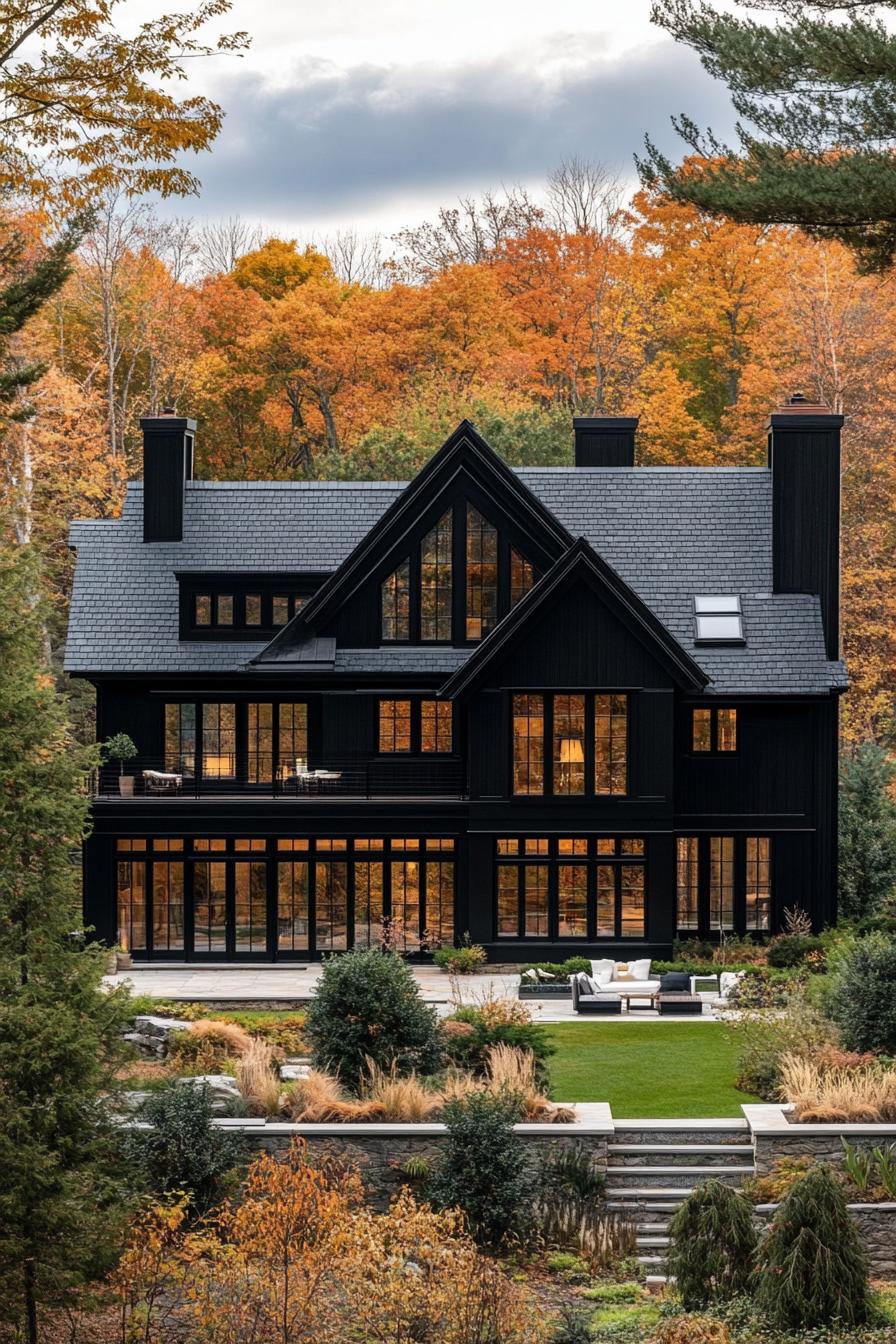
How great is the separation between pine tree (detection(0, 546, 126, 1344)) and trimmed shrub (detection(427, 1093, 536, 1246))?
3.99 meters

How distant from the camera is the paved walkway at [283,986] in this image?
88.7 ft

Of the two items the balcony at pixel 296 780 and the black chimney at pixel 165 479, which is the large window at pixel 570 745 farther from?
the black chimney at pixel 165 479

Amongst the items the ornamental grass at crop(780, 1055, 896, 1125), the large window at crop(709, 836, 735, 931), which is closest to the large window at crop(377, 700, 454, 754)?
the large window at crop(709, 836, 735, 931)

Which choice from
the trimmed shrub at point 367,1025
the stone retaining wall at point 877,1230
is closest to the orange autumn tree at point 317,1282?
the stone retaining wall at point 877,1230

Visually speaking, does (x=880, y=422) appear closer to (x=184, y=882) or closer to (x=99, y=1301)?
(x=184, y=882)

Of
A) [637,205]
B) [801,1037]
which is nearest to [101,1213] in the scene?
[801,1037]

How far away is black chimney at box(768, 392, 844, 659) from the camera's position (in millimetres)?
34625

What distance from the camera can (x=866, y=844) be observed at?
1364 inches

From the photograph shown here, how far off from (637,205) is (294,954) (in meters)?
33.0

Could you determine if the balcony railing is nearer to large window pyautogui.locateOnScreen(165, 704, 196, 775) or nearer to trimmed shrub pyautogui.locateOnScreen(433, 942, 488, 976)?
large window pyautogui.locateOnScreen(165, 704, 196, 775)

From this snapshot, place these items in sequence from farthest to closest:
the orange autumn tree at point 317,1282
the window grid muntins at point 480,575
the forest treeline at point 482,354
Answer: the forest treeline at point 482,354
the window grid muntins at point 480,575
the orange autumn tree at point 317,1282

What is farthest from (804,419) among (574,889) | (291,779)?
(291,779)

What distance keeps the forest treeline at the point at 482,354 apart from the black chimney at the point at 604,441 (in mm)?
6792

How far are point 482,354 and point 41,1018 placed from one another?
133ft
